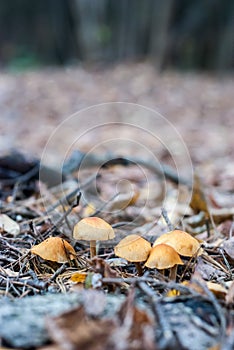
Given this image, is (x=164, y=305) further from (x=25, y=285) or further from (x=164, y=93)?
(x=164, y=93)

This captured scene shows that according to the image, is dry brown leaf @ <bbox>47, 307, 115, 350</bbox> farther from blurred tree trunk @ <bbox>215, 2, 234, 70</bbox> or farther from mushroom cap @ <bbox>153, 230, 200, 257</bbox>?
blurred tree trunk @ <bbox>215, 2, 234, 70</bbox>

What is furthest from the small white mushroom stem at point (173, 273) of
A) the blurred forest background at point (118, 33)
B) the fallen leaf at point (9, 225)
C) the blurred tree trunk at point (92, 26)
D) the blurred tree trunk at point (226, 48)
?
the blurred tree trunk at point (92, 26)

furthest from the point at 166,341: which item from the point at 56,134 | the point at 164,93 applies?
the point at 164,93

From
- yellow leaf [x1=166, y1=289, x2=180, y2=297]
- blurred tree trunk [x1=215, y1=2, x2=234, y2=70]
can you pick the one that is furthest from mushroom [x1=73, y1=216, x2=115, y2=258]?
blurred tree trunk [x1=215, y1=2, x2=234, y2=70]

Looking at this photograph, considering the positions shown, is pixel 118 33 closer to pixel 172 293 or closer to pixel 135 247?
pixel 135 247

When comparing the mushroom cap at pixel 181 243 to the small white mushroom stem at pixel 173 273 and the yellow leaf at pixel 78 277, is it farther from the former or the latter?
the yellow leaf at pixel 78 277

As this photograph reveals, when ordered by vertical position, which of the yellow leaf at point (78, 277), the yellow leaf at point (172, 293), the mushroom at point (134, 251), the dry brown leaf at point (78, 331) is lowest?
the yellow leaf at point (78, 277)

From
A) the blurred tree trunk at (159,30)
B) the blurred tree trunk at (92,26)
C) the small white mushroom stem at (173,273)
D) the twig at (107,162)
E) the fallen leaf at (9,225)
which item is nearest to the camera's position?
the small white mushroom stem at (173,273)

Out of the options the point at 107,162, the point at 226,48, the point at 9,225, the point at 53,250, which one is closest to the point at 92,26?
the point at 226,48
